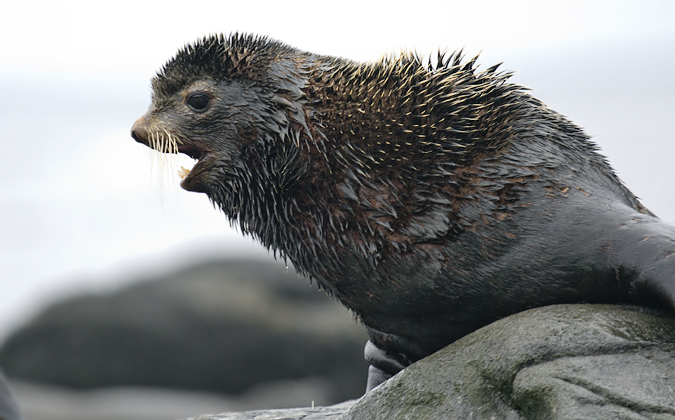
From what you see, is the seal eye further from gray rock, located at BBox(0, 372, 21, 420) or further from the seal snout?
gray rock, located at BBox(0, 372, 21, 420)

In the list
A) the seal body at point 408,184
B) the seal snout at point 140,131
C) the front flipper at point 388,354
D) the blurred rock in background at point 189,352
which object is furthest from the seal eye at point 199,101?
the blurred rock in background at point 189,352

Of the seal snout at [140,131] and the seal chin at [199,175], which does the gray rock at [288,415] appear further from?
the seal snout at [140,131]

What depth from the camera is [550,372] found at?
414 centimetres

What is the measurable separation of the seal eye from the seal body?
0.4 inches

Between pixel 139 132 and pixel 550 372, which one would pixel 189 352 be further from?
pixel 550 372

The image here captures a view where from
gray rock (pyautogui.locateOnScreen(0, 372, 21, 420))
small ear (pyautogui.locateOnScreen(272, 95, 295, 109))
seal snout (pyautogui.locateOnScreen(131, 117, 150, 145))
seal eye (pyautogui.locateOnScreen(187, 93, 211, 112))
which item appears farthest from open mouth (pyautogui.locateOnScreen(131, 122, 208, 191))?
gray rock (pyautogui.locateOnScreen(0, 372, 21, 420))

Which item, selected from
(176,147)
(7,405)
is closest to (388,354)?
(176,147)

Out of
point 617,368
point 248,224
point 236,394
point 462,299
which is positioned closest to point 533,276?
point 462,299

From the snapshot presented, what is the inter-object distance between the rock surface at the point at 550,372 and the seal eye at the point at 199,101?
2.18m

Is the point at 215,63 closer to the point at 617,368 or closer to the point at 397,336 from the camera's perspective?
the point at 397,336

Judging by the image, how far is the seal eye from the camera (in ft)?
18.3

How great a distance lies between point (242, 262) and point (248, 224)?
977cm

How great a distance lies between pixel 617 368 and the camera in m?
4.10

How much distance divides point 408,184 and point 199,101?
5.05 ft
